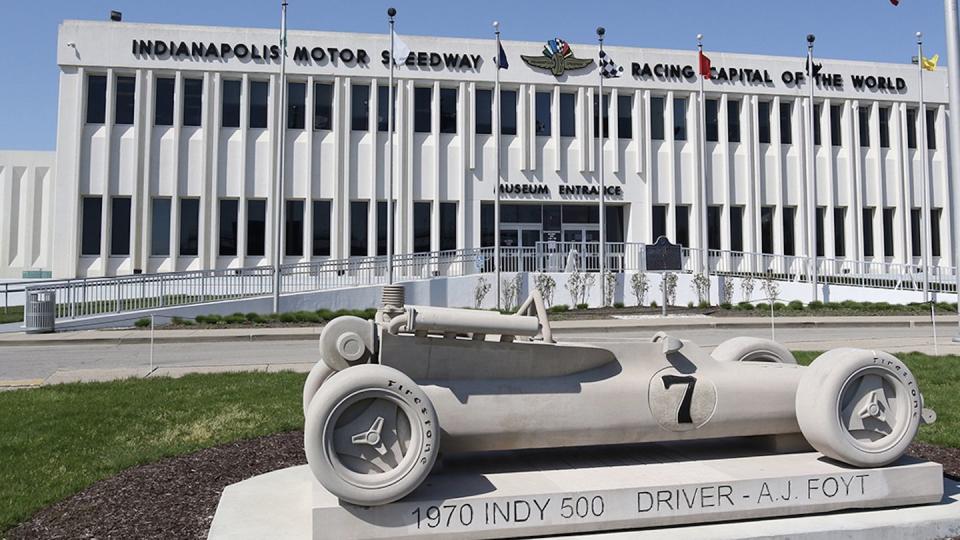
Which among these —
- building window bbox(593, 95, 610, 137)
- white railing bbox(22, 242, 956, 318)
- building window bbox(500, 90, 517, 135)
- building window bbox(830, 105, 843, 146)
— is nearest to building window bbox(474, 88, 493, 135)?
building window bbox(500, 90, 517, 135)

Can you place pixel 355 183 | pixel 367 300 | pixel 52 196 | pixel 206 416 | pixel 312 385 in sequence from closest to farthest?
pixel 312 385 → pixel 206 416 → pixel 367 300 → pixel 355 183 → pixel 52 196

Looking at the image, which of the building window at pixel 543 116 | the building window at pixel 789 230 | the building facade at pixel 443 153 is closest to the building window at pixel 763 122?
the building facade at pixel 443 153

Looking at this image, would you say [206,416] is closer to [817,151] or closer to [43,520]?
[43,520]

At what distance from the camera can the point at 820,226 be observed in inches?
1443

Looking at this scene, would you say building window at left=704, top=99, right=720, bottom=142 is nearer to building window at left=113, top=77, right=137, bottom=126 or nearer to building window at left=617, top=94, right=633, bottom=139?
building window at left=617, top=94, right=633, bottom=139

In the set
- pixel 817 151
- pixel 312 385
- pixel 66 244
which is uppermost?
pixel 817 151

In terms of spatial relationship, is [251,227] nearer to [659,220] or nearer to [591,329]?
[591,329]

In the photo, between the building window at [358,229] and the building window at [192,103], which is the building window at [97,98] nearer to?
the building window at [192,103]

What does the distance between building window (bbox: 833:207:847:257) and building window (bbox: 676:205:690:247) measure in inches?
307

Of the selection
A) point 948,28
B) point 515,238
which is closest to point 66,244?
point 515,238

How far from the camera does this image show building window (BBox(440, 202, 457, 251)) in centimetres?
3325

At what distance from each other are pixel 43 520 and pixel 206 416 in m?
3.05

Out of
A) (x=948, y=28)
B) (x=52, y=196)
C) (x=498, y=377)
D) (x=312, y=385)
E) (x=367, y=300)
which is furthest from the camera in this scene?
(x=52, y=196)

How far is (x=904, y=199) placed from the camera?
37344 mm
